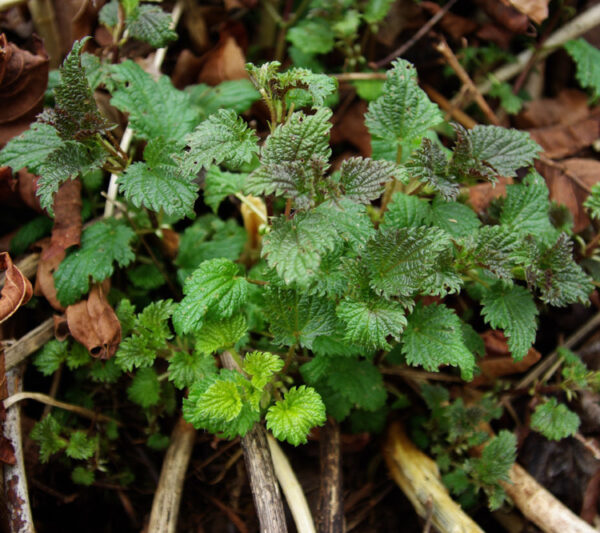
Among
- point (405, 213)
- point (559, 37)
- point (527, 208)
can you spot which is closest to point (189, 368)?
point (405, 213)

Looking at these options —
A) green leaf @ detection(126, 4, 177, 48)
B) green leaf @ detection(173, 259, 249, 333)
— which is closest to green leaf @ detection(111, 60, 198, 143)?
green leaf @ detection(126, 4, 177, 48)

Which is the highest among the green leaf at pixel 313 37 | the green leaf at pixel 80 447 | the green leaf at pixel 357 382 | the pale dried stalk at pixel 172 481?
the green leaf at pixel 313 37

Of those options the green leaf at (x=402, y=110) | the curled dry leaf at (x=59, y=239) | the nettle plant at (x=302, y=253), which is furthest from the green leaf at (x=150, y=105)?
the green leaf at (x=402, y=110)

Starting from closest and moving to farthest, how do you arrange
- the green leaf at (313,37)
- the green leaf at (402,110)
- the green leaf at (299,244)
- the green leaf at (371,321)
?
the green leaf at (299,244) < the green leaf at (371,321) < the green leaf at (402,110) < the green leaf at (313,37)

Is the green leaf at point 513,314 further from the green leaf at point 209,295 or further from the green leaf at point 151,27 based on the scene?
the green leaf at point 151,27

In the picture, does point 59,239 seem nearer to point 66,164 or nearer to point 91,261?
point 91,261

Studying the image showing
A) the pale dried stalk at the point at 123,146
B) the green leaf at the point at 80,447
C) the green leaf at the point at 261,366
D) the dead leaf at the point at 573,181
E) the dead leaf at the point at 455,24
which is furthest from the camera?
the dead leaf at the point at 455,24
